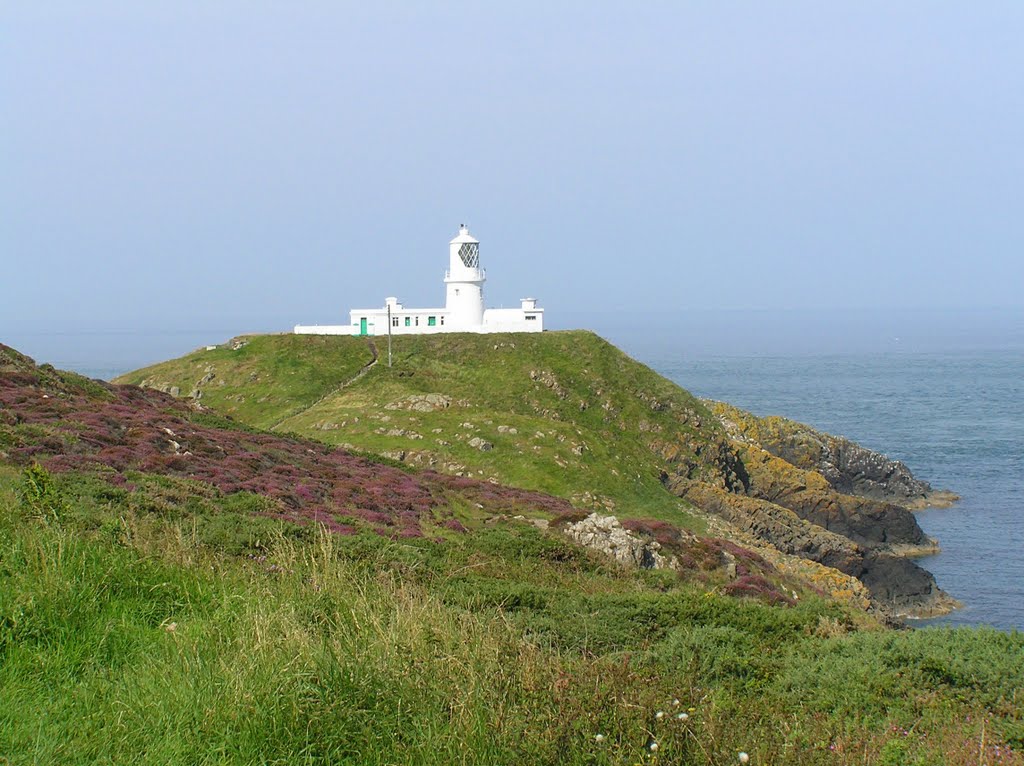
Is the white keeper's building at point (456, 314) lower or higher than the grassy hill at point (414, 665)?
higher

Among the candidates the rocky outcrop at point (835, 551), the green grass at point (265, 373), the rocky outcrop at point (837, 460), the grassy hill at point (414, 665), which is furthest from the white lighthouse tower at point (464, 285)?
the grassy hill at point (414, 665)

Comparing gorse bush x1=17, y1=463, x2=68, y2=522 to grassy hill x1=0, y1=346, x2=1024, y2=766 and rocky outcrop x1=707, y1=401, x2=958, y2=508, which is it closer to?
grassy hill x1=0, y1=346, x2=1024, y2=766

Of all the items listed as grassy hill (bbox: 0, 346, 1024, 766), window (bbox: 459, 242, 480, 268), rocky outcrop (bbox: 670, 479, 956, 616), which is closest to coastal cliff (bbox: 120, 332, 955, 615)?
rocky outcrop (bbox: 670, 479, 956, 616)

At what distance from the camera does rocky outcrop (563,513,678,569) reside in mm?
26391

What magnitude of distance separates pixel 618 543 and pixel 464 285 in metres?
51.3

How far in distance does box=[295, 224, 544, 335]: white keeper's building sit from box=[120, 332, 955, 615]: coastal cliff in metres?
3.79

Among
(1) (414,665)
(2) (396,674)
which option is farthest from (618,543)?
(2) (396,674)

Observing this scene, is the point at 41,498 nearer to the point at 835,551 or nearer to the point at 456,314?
the point at 835,551

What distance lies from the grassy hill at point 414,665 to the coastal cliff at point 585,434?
2928 centimetres

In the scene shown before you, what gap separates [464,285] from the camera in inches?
3009

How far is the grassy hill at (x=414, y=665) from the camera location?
6.75 metres

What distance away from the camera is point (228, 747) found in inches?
258

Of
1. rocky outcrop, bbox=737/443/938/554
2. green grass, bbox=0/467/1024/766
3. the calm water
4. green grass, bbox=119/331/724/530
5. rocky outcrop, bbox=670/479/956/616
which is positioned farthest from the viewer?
rocky outcrop, bbox=737/443/938/554

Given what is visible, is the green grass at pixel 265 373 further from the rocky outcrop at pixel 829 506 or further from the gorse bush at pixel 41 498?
the gorse bush at pixel 41 498
